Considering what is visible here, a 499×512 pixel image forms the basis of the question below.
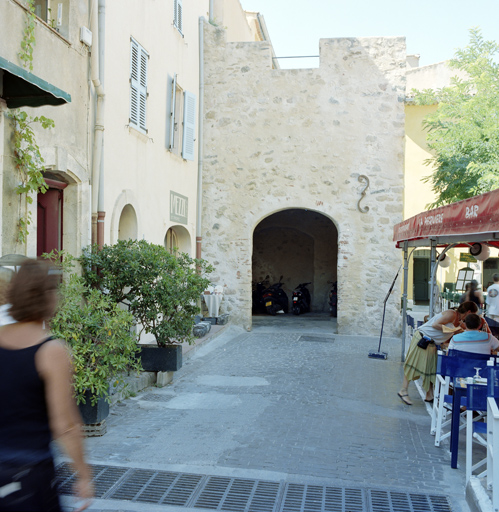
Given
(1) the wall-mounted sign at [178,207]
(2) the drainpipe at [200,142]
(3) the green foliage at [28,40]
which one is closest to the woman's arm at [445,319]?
(3) the green foliage at [28,40]

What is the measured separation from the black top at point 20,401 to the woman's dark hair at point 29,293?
146 millimetres

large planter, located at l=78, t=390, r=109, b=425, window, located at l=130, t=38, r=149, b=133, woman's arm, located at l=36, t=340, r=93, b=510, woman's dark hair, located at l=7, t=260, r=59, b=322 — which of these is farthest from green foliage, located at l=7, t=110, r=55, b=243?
woman's arm, located at l=36, t=340, r=93, b=510

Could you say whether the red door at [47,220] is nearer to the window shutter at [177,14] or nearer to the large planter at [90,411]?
the large planter at [90,411]

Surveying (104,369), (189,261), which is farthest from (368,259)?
(104,369)

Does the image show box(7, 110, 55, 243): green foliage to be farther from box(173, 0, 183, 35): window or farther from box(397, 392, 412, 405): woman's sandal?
box(173, 0, 183, 35): window

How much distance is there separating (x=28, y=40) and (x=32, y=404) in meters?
4.58

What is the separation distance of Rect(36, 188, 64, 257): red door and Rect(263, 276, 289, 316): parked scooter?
414 inches

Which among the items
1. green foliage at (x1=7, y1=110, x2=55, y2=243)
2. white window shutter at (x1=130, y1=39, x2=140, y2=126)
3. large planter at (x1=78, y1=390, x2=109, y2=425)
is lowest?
large planter at (x1=78, y1=390, x2=109, y2=425)

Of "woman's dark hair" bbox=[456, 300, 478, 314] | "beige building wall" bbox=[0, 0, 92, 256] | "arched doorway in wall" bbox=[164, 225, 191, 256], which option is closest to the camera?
"beige building wall" bbox=[0, 0, 92, 256]

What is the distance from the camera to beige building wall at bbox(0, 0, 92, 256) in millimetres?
5391

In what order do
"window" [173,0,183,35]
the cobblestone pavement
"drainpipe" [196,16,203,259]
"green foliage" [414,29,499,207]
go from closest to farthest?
1. the cobblestone pavement
2. "window" [173,0,183,35]
3. "drainpipe" [196,16,203,259]
4. "green foliage" [414,29,499,207]

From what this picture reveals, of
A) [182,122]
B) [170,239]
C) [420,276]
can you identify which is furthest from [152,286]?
[420,276]

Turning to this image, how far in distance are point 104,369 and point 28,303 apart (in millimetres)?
3012

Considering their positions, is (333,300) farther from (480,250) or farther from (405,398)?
(405,398)
